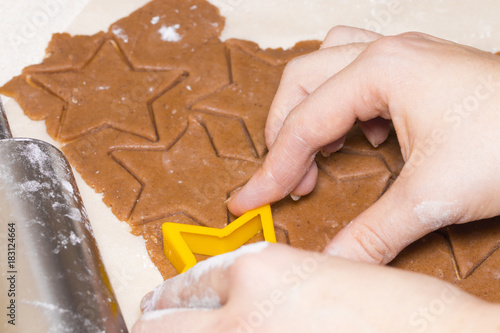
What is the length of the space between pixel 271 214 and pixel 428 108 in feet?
1.63

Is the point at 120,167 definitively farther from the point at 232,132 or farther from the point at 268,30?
the point at 268,30

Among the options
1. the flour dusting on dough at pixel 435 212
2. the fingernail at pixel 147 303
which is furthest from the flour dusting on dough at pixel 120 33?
the flour dusting on dough at pixel 435 212

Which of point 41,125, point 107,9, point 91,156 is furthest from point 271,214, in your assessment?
point 107,9

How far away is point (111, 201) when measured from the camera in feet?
4.92

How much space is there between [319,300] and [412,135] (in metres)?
0.46

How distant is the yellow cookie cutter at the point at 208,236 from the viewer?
4.34 ft

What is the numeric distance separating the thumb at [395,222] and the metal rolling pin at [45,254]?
53cm

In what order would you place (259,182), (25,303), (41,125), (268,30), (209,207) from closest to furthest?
1. (25,303)
2. (259,182)
3. (209,207)
4. (41,125)
5. (268,30)

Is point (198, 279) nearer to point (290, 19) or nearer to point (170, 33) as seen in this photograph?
point (170, 33)

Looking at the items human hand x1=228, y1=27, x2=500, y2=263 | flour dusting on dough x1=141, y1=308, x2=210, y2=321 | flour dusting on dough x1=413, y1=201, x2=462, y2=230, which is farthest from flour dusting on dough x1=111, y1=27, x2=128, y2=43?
flour dusting on dough x1=413, y1=201, x2=462, y2=230

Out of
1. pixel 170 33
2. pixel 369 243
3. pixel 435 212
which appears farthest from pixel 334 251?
pixel 170 33

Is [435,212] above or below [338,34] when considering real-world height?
below

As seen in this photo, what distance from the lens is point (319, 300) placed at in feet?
2.97

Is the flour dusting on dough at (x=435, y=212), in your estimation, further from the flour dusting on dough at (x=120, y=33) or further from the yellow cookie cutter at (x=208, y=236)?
the flour dusting on dough at (x=120, y=33)
